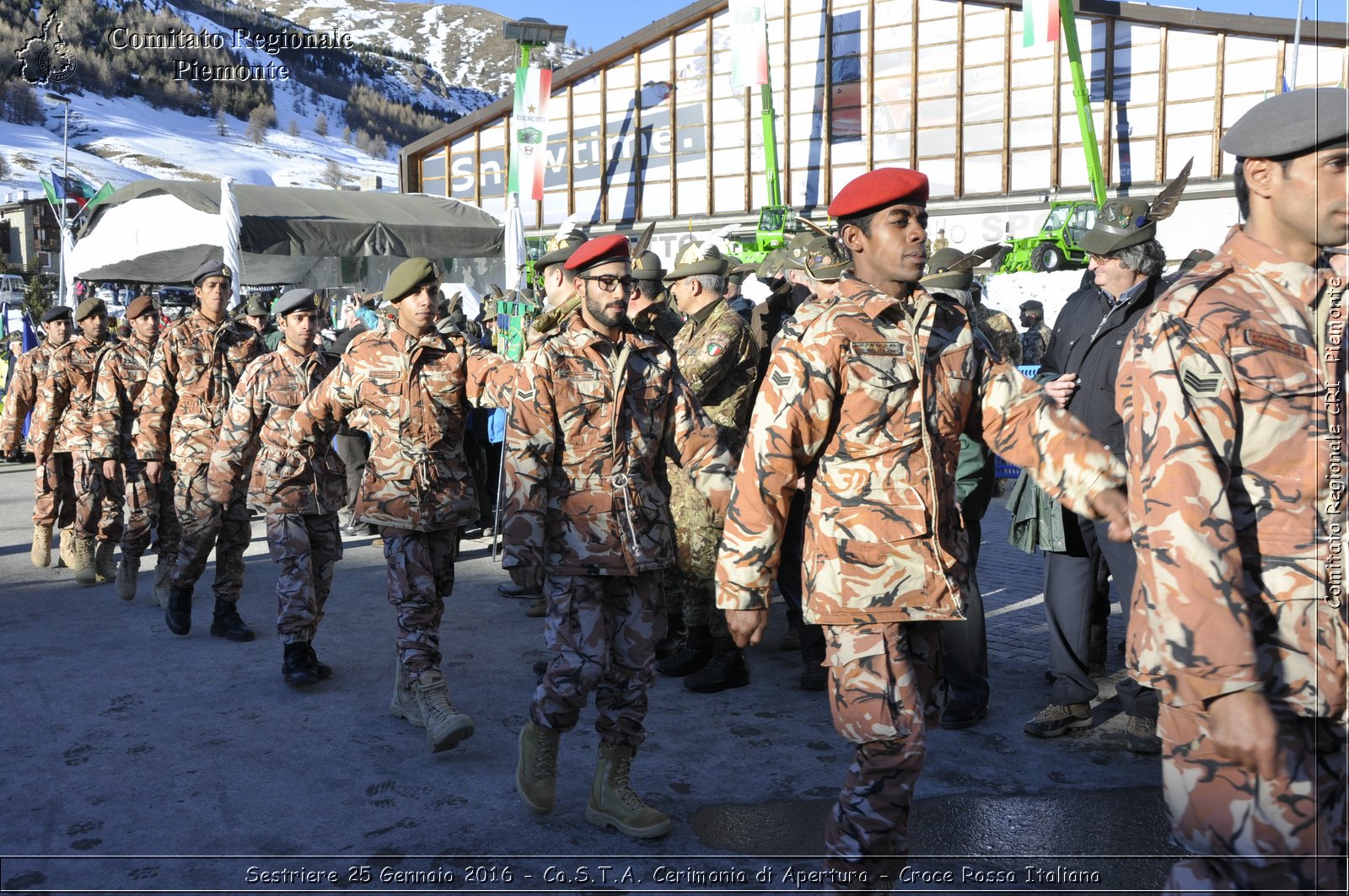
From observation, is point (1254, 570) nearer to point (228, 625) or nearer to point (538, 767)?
point (538, 767)

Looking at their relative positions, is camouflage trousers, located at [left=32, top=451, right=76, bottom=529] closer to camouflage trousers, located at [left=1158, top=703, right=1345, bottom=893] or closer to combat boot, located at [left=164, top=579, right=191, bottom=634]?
combat boot, located at [left=164, top=579, right=191, bottom=634]

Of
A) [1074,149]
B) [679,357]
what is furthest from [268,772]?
[1074,149]

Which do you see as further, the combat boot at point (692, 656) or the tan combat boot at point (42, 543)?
the tan combat boot at point (42, 543)

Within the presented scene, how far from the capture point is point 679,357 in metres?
5.82

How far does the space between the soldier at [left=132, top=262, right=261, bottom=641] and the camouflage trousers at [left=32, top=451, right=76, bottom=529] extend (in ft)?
5.20

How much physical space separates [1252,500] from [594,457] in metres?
2.32

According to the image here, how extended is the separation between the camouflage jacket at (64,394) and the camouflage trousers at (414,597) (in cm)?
488

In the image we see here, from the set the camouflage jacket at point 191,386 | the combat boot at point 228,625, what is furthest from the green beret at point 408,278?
the camouflage jacket at point 191,386

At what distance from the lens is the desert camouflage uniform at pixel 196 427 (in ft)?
21.7

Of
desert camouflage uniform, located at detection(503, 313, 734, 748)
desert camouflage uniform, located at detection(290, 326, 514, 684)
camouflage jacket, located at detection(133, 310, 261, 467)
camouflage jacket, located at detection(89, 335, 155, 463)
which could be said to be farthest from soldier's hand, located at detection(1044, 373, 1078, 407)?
camouflage jacket, located at detection(89, 335, 155, 463)

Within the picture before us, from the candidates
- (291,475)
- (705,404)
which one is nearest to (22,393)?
(291,475)

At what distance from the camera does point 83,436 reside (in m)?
8.34

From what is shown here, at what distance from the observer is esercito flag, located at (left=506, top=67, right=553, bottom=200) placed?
23.9 m

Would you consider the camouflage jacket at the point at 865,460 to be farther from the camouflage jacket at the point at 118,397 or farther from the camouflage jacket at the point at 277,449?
the camouflage jacket at the point at 118,397
